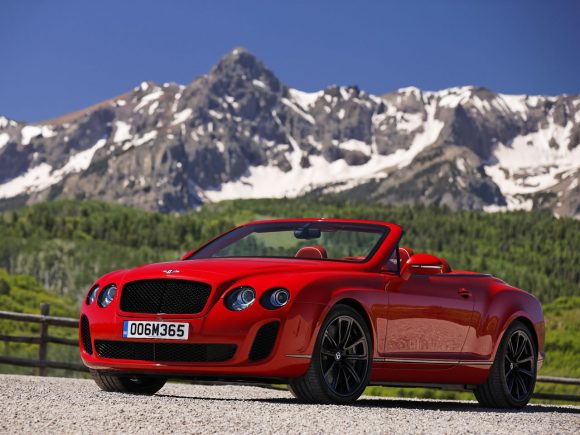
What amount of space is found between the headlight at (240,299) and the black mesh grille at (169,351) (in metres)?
0.30

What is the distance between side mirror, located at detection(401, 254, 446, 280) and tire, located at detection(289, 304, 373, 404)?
0.75 meters

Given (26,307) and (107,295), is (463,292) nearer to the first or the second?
(107,295)

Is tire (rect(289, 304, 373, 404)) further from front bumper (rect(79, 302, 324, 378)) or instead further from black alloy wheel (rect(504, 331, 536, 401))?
black alloy wheel (rect(504, 331, 536, 401))

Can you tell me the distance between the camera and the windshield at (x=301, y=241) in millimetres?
9305

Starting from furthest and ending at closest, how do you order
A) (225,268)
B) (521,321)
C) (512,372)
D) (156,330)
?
(521,321)
(512,372)
(225,268)
(156,330)

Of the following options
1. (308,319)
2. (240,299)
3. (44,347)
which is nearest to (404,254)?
(308,319)

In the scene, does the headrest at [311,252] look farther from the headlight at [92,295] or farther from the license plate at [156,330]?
the headlight at [92,295]

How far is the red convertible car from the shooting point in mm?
7918

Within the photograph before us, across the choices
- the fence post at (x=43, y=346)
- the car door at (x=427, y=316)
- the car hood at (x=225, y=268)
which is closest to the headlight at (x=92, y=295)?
the car hood at (x=225, y=268)

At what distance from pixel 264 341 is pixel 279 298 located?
350mm

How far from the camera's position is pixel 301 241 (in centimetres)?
948

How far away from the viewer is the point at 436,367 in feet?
30.5

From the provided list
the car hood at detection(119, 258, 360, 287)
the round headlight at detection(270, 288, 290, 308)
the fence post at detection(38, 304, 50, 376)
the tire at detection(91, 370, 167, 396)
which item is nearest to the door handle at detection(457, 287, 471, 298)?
the car hood at detection(119, 258, 360, 287)

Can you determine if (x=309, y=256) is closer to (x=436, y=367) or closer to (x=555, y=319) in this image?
(x=436, y=367)
